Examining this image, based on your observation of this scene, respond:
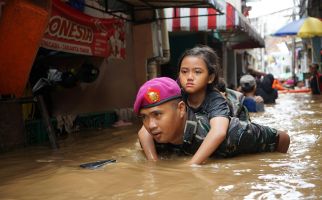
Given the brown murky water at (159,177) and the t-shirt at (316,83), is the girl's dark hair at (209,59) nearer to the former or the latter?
the brown murky water at (159,177)

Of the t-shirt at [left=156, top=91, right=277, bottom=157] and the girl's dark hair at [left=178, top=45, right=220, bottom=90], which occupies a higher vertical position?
the girl's dark hair at [left=178, top=45, right=220, bottom=90]

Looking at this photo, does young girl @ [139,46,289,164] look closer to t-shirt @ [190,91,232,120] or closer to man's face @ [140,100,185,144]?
t-shirt @ [190,91,232,120]

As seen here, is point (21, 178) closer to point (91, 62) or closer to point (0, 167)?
point (0, 167)

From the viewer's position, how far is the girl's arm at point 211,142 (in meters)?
3.34

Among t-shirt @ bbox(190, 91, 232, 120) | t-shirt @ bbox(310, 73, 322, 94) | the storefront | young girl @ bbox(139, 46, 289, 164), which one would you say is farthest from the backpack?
t-shirt @ bbox(310, 73, 322, 94)

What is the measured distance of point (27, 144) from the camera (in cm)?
511

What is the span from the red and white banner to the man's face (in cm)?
220

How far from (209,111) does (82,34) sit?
9.95 ft

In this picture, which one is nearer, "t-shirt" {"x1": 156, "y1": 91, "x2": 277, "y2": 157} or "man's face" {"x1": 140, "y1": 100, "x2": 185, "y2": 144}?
"man's face" {"x1": 140, "y1": 100, "x2": 185, "y2": 144}

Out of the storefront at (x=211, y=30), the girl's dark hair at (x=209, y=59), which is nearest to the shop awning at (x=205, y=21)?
the storefront at (x=211, y=30)

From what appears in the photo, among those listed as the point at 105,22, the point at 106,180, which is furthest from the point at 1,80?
the point at 105,22

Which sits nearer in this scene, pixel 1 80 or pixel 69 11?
pixel 1 80

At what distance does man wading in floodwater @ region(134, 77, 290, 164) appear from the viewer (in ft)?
10.9

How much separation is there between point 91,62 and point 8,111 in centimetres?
273
